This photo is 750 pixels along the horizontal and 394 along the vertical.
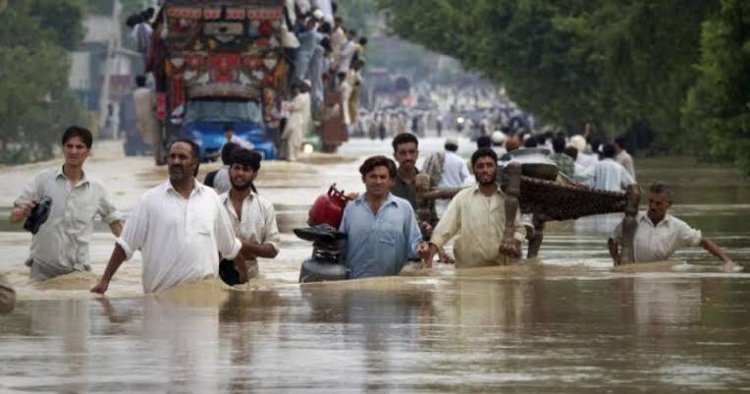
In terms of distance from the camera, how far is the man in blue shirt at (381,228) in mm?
17844

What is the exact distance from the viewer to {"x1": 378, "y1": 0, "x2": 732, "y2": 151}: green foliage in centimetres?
4853

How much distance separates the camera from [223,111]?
5772cm

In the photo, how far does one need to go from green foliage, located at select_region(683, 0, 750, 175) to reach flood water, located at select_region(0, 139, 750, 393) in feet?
58.6

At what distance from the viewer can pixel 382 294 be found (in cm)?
1733

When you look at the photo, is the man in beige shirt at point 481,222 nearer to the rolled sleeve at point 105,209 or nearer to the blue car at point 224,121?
the rolled sleeve at point 105,209

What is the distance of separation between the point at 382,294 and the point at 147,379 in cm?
508

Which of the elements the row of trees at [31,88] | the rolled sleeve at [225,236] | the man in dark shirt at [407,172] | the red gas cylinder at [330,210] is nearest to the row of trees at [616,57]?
the row of trees at [31,88]

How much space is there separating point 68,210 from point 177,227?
8.20 feet

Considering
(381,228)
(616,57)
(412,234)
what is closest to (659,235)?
(412,234)

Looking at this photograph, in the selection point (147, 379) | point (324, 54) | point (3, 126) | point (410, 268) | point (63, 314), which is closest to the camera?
point (147, 379)

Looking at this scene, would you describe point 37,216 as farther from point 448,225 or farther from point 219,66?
point 219,66

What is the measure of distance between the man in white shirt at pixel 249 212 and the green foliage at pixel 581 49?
95.2 feet

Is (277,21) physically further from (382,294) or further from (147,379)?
(147,379)

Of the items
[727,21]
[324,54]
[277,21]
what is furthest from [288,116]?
[727,21]
